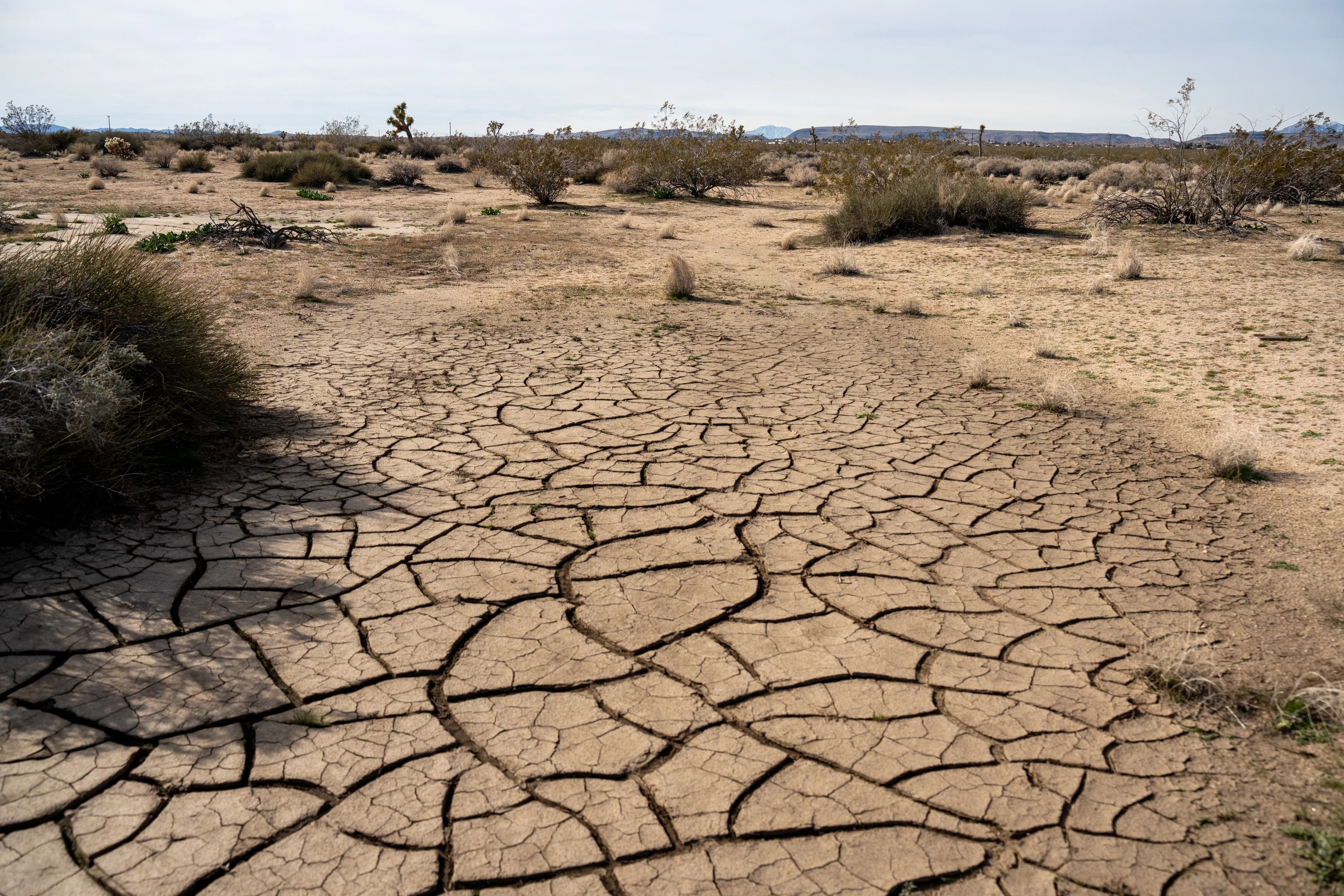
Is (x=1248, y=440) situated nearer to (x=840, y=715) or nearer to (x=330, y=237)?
(x=840, y=715)

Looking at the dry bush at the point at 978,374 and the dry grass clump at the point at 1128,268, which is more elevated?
the dry grass clump at the point at 1128,268

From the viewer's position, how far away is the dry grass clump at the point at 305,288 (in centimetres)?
891

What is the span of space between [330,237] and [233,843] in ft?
39.0

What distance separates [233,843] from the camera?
215cm

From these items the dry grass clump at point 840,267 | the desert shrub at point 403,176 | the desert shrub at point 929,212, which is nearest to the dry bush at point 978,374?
the dry grass clump at point 840,267

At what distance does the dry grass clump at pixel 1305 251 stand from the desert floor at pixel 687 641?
5.23m

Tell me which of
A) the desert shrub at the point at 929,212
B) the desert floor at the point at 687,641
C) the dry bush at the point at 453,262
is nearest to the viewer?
the desert floor at the point at 687,641

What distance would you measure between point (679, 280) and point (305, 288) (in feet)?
12.9

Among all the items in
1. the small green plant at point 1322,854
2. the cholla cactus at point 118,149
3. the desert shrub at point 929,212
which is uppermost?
the cholla cactus at point 118,149

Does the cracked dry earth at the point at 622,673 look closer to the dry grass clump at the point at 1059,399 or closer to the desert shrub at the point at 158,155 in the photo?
the dry grass clump at the point at 1059,399

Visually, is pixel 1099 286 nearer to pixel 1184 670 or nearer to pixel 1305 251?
pixel 1305 251

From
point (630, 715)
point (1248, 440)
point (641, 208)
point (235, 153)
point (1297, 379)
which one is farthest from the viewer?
point (235, 153)

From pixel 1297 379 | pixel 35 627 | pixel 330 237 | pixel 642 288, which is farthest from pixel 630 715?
pixel 330 237

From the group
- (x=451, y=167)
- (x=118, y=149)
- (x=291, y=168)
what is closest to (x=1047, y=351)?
(x=291, y=168)
